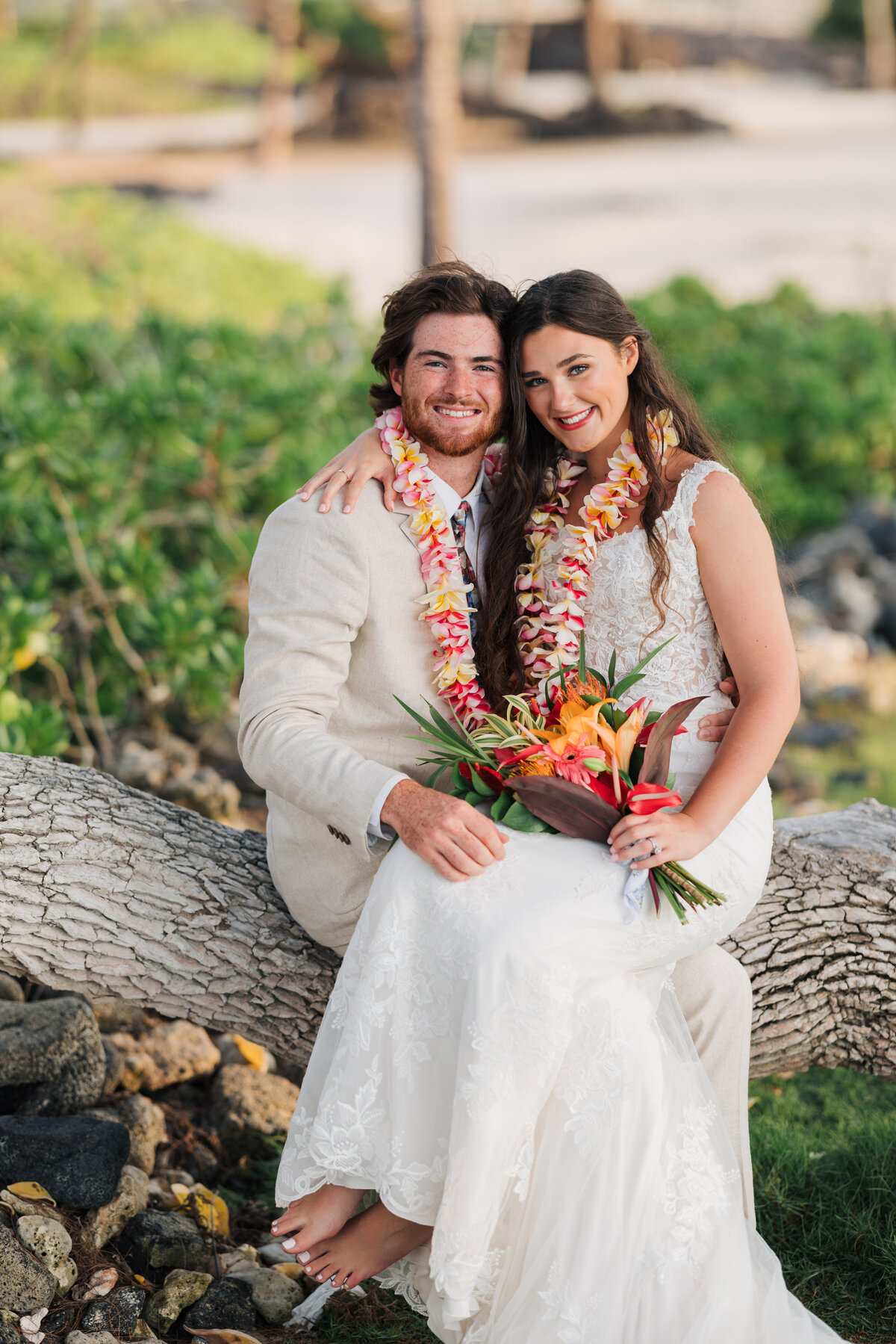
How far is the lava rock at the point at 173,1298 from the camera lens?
285cm

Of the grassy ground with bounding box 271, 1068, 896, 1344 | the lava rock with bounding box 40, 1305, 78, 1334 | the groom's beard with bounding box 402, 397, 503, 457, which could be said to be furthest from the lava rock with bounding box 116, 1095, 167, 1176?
the groom's beard with bounding box 402, 397, 503, 457

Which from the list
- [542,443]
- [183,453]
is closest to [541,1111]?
[542,443]

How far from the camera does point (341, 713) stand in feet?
9.98

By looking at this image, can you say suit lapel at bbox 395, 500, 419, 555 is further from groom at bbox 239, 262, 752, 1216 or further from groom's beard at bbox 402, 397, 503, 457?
groom's beard at bbox 402, 397, 503, 457

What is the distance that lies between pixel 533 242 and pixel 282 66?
6094 millimetres

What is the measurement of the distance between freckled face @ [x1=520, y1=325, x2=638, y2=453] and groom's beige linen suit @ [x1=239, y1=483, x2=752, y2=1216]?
47 cm

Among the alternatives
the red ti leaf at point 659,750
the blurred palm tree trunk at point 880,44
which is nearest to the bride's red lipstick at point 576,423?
the red ti leaf at point 659,750

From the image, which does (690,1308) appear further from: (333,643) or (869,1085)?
(869,1085)

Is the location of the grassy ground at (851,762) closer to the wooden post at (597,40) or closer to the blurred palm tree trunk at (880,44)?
the wooden post at (597,40)

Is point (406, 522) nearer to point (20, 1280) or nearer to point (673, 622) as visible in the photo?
point (673, 622)

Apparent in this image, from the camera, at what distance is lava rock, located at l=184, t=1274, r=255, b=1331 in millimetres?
2840

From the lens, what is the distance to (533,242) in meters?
18.5

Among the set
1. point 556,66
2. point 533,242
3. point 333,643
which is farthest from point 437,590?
point 556,66

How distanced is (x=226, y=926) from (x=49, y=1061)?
708mm
